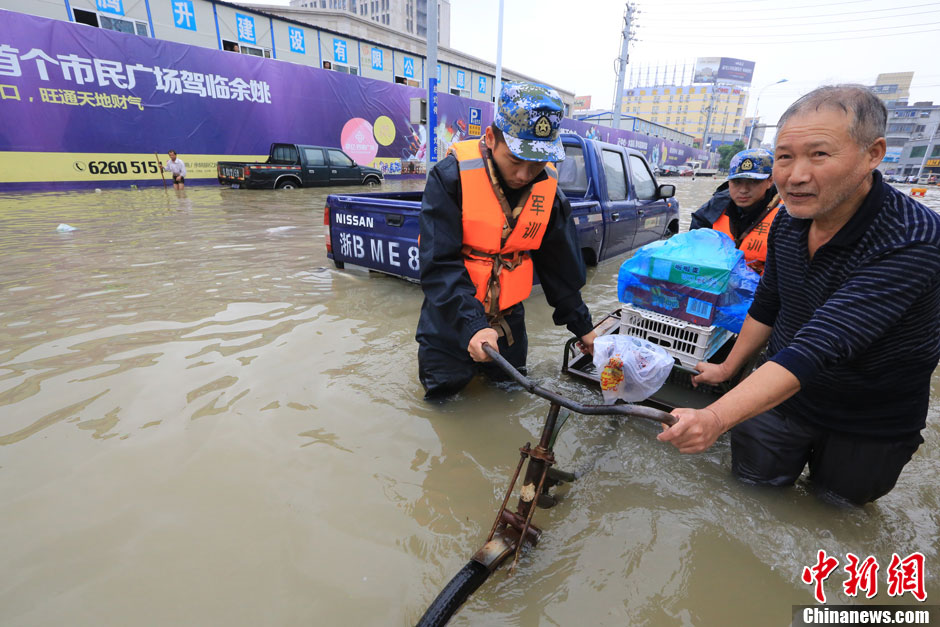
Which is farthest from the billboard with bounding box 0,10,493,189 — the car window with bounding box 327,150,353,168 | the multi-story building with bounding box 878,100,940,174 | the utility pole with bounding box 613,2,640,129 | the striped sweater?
the multi-story building with bounding box 878,100,940,174

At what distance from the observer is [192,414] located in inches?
107

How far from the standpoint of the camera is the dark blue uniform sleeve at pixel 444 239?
233cm

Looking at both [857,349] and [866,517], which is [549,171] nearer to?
[857,349]

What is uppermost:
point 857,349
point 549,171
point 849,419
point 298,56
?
point 298,56

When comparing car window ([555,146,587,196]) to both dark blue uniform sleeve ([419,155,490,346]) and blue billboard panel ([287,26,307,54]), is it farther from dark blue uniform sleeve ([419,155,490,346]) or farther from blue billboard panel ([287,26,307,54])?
blue billboard panel ([287,26,307,54])

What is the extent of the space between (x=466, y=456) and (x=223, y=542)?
1199mm

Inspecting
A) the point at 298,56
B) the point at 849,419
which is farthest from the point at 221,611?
the point at 298,56

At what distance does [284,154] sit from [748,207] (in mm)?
14907

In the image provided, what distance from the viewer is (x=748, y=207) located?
3.42 m

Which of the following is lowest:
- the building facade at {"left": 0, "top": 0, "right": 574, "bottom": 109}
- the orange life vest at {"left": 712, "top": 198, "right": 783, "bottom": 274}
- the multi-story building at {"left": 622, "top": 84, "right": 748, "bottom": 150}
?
the orange life vest at {"left": 712, "top": 198, "right": 783, "bottom": 274}

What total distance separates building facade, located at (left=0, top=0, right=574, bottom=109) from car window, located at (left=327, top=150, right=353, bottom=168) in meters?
4.18

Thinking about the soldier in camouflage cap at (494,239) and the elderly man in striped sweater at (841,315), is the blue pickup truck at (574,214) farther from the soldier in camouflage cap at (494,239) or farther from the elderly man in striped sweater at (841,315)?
the elderly man in striped sweater at (841,315)

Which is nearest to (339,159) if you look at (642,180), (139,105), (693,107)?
(139,105)

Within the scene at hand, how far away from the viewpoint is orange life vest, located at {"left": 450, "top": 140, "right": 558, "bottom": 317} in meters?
2.36
